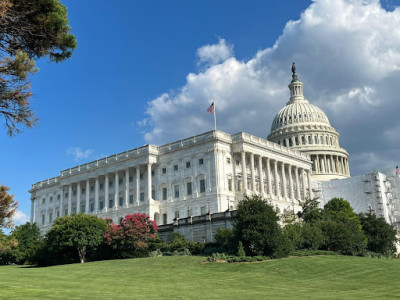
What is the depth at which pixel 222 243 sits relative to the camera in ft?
183

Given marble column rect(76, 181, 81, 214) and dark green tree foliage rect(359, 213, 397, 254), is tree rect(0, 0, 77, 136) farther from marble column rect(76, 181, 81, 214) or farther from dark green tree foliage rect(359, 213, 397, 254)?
marble column rect(76, 181, 81, 214)

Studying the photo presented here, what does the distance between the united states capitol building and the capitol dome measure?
367 inches

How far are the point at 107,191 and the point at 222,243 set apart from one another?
164 feet

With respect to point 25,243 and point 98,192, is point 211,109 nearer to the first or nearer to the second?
point 98,192

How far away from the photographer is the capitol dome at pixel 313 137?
135 meters

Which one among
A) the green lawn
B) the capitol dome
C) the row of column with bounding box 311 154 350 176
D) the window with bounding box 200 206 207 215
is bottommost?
the green lawn

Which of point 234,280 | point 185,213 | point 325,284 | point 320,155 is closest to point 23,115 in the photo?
point 234,280

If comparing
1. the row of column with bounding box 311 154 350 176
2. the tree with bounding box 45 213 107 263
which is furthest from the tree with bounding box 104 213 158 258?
the row of column with bounding box 311 154 350 176

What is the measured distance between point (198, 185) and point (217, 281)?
52163 millimetres

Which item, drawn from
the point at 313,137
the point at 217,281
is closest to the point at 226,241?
the point at 217,281

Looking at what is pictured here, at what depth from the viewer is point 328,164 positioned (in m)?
135

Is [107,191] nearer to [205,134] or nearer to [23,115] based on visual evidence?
[205,134]

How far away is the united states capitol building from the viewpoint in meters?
85.9

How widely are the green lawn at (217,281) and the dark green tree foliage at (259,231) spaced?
11.3 feet
